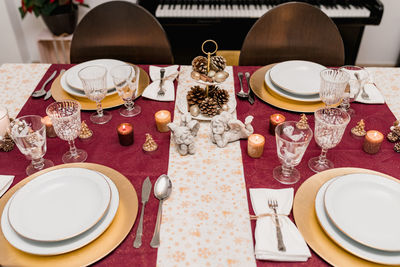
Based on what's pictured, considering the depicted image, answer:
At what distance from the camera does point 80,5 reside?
2.95 metres

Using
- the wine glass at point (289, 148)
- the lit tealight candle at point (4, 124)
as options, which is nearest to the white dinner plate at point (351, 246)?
the wine glass at point (289, 148)

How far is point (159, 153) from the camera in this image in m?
1.06

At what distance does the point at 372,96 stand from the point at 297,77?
0.90 feet

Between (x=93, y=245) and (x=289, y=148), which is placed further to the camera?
(x=289, y=148)

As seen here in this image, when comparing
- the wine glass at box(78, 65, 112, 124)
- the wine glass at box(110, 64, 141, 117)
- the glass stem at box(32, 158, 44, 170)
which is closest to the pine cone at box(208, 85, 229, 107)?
the wine glass at box(110, 64, 141, 117)

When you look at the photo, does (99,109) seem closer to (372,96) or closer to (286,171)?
(286,171)

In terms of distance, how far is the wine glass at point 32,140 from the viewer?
3.01ft

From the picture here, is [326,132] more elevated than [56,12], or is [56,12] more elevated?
[326,132]

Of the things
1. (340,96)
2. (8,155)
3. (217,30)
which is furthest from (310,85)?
(217,30)

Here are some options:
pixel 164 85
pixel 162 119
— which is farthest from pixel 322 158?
pixel 164 85

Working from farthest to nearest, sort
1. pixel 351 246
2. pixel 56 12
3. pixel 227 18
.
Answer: pixel 56 12 < pixel 227 18 < pixel 351 246

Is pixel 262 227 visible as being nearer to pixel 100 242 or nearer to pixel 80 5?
pixel 100 242

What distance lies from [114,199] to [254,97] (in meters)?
0.66

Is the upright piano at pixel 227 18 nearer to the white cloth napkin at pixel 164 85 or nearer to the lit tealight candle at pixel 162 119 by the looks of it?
the white cloth napkin at pixel 164 85
